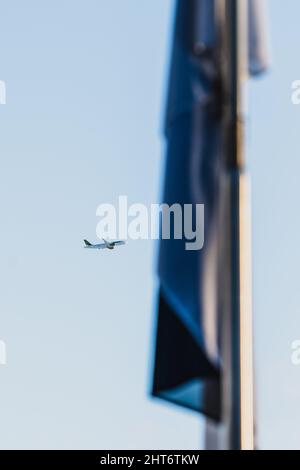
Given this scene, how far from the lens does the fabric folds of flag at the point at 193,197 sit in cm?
717

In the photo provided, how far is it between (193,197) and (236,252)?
1.85 feet

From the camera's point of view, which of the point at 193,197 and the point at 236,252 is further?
the point at 193,197

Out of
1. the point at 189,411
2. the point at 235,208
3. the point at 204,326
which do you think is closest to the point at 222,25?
the point at 235,208

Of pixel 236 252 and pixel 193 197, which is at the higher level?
pixel 193 197

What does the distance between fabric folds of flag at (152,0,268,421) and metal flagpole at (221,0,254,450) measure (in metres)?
0.08

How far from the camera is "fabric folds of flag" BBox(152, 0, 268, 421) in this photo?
717cm

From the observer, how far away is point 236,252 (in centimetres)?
734

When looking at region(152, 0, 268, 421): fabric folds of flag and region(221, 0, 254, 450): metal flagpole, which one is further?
region(152, 0, 268, 421): fabric folds of flag

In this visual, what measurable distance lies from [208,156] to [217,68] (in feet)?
2.41

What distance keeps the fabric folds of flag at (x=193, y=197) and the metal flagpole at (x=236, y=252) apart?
82mm
